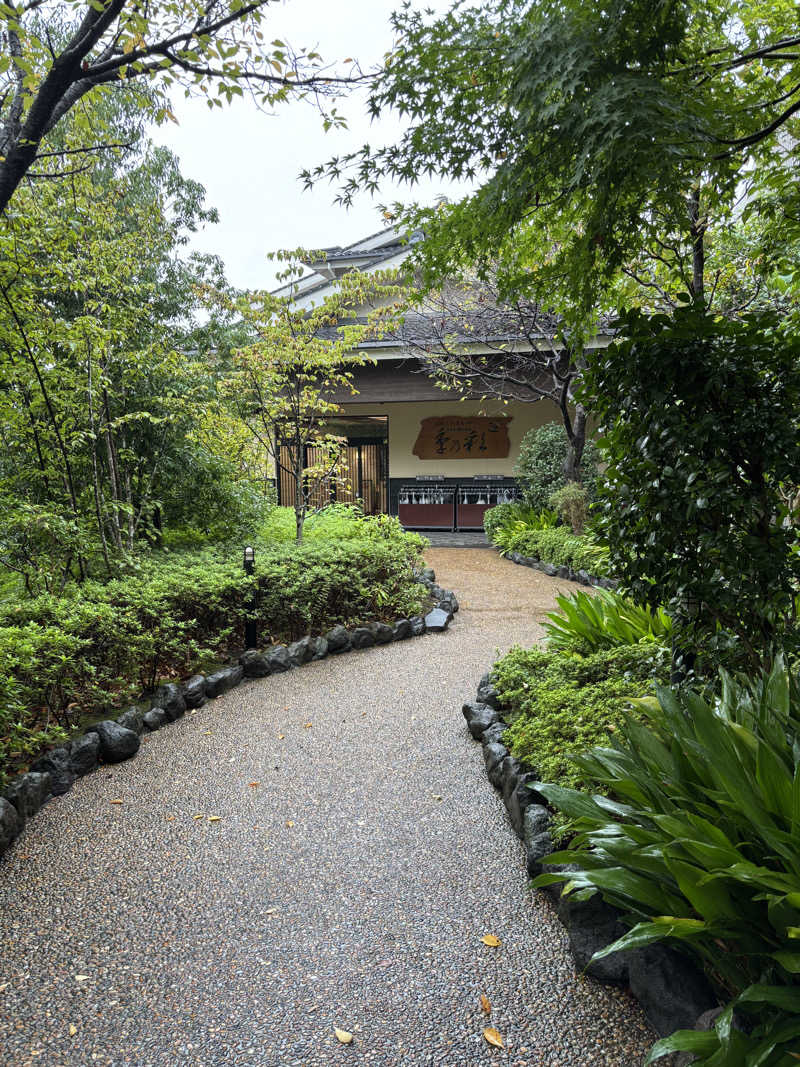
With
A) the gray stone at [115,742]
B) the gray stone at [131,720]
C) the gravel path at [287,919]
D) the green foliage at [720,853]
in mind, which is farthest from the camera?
the gray stone at [131,720]

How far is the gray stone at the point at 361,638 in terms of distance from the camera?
6.05m

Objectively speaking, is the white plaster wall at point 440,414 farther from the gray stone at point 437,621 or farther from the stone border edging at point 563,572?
the gray stone at point 437,621

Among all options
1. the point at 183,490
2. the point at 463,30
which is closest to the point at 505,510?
the point at 183,490

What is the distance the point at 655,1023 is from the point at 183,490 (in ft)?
19.9

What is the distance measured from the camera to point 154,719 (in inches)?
164

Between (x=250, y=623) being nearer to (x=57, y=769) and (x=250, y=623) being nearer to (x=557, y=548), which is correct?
(x=57, y=769)

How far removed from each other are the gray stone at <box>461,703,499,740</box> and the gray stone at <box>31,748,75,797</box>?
2.39m

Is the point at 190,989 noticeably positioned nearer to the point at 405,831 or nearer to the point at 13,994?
the point at 13,994

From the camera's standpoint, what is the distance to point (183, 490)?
263 inches

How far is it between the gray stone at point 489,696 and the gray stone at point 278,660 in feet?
5.91

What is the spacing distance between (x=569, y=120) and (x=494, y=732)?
3095mm

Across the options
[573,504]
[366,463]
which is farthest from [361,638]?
[366,463]

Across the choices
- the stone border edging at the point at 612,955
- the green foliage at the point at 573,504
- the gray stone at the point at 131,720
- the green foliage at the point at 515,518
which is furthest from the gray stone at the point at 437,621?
the green foliage at the point at 515,518

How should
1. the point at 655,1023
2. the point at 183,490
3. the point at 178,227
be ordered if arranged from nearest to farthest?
the point at 655,1023 → the point at 183,490 → the point at 178,227
